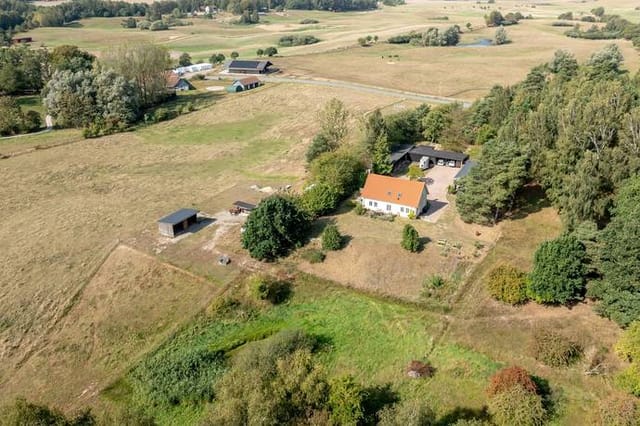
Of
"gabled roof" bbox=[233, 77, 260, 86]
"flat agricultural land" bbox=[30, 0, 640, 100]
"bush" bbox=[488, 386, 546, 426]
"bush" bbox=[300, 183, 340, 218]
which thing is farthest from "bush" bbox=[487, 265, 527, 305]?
"gabled roof" bbox=[233, 77, 260, 86]

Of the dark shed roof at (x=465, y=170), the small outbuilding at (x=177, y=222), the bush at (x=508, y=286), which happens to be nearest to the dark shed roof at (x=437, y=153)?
the dark shed roof at (x=465, y=170)

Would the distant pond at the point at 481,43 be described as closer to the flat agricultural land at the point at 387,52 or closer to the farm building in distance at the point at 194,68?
the flat agricultural land at the point at 387,52

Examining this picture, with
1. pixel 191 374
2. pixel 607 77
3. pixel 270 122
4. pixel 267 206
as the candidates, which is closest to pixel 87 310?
pixel 191 374

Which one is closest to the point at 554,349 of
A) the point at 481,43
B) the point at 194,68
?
the point at 194,68

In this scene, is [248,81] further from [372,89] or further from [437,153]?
[437,153]

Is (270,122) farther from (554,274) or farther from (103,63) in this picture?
(554,274)

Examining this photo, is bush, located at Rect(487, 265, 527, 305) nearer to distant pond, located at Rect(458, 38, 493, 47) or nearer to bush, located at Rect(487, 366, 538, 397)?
bush, located at Rect(487, 366, 538, 397)
